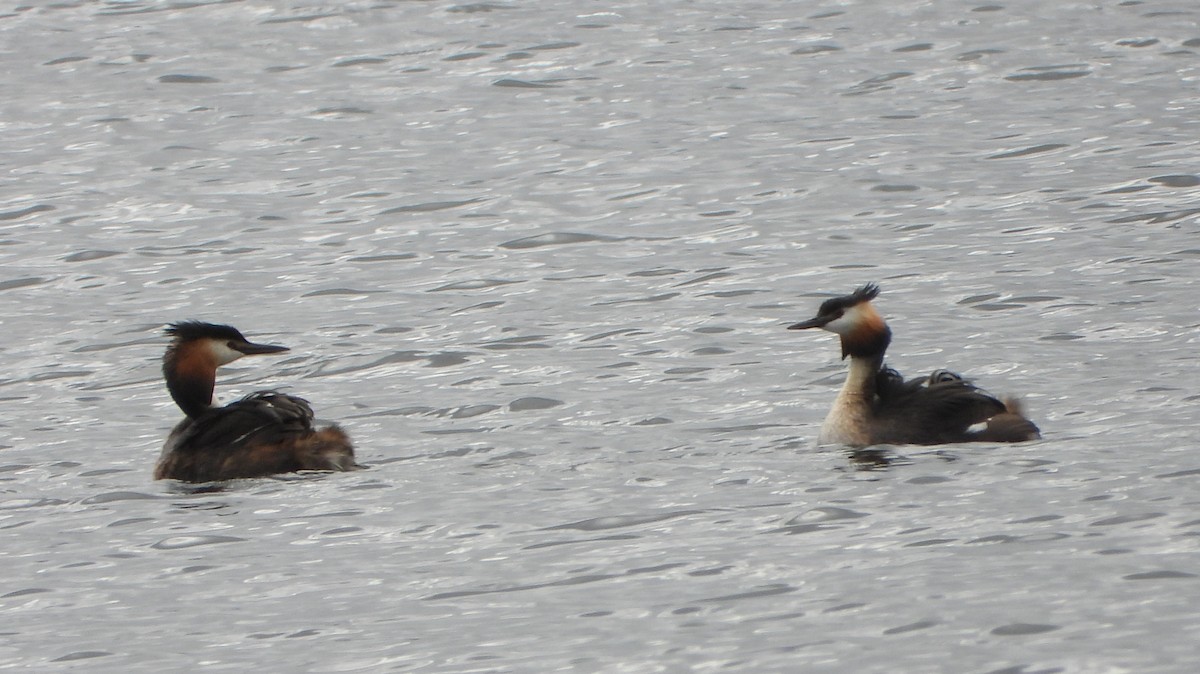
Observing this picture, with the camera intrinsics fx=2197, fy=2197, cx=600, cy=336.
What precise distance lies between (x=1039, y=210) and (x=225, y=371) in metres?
6.12

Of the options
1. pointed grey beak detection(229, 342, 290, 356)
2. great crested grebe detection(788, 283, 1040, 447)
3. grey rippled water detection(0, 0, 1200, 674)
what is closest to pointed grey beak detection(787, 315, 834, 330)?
great crested grebe detection(788, 283, 1040, 447)

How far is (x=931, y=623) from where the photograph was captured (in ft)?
25.9

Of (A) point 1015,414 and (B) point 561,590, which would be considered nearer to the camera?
(B) point 561,590

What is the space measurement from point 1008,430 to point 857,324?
1232 millimetres

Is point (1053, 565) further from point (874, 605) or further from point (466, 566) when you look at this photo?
point (466, 566)

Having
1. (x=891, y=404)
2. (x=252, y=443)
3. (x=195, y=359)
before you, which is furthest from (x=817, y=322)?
(x=195, y=359)

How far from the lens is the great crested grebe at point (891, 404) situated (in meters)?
10.8

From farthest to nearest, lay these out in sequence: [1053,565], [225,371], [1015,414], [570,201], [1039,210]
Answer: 1. [570,201]
2. [1039,210]
3. [225,371]
4. [1015,414]
5. [1053,565]

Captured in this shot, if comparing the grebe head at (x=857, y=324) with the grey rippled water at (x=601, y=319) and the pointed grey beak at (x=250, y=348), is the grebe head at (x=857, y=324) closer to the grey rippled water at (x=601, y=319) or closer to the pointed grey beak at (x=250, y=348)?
the grey rippled water at (x=601, y=319)

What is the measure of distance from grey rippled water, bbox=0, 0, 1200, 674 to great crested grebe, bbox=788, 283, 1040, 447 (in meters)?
0.20

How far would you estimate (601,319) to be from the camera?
14.0 metres

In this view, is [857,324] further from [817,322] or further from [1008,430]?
[1008,430]

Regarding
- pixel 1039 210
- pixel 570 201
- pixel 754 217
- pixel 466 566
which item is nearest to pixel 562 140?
pixel 570 201

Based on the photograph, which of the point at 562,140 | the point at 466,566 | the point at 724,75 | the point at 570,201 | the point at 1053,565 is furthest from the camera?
the point at 724,75
